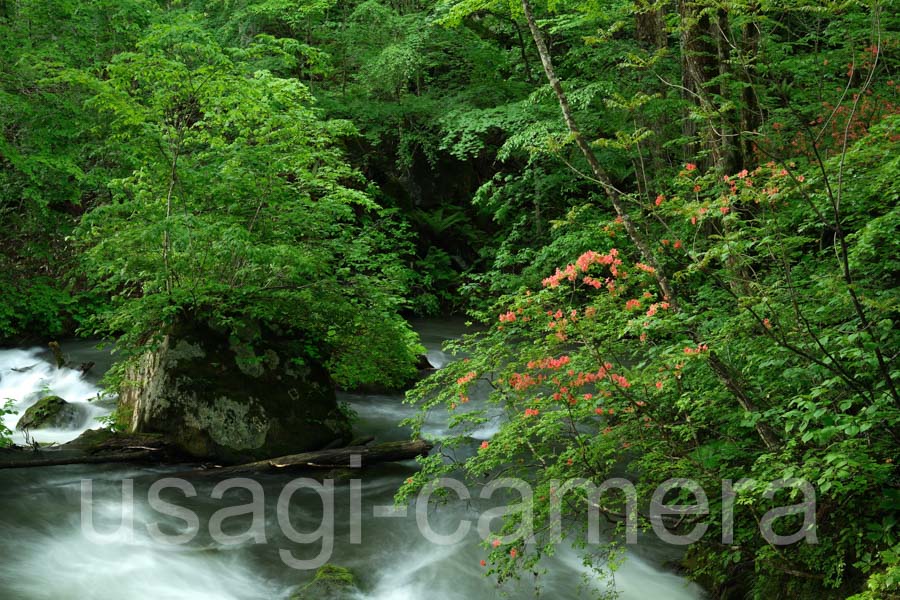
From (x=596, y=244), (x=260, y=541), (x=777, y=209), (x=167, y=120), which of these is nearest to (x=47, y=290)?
(x=167, y=120)

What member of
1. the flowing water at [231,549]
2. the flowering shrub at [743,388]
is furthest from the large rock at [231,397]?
the flowering shrub at [743,388]

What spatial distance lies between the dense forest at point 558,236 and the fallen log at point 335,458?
87cm

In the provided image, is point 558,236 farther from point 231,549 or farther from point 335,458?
point 231,549

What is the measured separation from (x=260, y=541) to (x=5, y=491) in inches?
98.4

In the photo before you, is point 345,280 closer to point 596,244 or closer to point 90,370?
point 596,244

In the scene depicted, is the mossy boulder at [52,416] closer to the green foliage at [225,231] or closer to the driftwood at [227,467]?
the driftwood at [227,467]

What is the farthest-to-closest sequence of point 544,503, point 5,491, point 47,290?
point 47,290 < point 5,491 < point 544,503

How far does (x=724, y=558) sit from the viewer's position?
418 cm

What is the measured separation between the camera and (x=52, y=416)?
8.30 m

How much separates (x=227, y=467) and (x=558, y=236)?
5.26 m

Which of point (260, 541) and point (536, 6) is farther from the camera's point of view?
point (536, 6)

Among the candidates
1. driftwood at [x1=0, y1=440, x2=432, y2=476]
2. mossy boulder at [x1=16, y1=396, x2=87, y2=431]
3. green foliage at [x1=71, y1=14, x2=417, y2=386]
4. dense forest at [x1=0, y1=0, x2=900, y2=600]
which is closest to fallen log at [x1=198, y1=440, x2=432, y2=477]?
driftwood at [x1=0, y1=440, x2=432, y2=476]

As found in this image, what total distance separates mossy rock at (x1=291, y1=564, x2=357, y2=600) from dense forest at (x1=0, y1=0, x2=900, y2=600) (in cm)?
109

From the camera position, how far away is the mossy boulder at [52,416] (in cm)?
819
